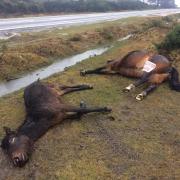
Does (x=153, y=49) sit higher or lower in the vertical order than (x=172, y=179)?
lower

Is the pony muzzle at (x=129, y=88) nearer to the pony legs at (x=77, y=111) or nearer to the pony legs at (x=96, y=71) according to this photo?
the pony legs at (x=77, y=111)

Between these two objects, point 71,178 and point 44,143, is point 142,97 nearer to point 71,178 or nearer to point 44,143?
point 44,143

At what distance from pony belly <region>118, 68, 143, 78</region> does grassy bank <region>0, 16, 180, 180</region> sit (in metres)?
1.00

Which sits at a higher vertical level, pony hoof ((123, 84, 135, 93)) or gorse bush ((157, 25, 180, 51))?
pony hoof ((123, 84, 135, 93))

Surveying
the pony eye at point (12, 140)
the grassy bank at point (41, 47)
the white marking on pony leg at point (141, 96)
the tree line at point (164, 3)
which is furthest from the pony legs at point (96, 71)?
the tree line at point (164, 3)

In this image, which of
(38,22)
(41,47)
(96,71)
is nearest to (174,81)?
(96,71)

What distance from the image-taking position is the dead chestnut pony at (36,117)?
8.52 meters

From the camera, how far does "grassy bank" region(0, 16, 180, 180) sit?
8.29 m

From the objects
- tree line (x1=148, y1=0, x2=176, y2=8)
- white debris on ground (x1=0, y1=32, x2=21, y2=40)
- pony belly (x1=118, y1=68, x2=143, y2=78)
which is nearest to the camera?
pony belly (x1=118, y1=68, x2=143, y2=78)

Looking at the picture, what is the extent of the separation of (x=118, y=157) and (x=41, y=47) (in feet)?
48.0

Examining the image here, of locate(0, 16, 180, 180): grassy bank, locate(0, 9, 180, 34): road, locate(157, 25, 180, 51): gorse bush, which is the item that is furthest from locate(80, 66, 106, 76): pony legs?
locate(0, 9, 180, 34): road

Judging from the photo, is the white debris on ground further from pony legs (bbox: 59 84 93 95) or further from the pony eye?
the pony eye

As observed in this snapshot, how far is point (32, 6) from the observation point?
166 ft

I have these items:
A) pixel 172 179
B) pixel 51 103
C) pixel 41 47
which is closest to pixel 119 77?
pixel 51 103
